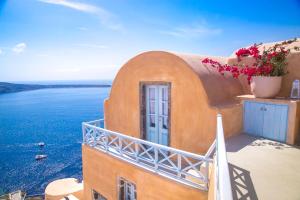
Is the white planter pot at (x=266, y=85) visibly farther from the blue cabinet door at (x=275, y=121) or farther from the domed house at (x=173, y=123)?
the blue cabinet door at (x=275, y=121)

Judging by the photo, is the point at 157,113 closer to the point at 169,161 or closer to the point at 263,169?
the point at 169,161

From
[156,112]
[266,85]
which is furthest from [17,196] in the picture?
[266,85]

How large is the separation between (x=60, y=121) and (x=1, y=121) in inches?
734

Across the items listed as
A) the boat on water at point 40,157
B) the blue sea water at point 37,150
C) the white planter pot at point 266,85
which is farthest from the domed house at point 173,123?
the boat on water at point 40,157

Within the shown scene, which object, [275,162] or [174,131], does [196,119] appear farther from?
[275,162]

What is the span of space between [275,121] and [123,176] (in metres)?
5.18

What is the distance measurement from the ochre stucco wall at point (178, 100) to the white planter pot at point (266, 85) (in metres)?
0.89

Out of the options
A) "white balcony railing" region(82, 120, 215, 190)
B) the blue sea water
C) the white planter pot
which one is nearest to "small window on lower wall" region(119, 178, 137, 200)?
"white balcony railing" region(82, 120, 215, 190)

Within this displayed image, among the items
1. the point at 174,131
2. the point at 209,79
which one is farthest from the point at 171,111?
the point at 209,79

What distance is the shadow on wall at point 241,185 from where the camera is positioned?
2989 mm

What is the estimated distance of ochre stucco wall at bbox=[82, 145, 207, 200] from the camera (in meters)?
5.43

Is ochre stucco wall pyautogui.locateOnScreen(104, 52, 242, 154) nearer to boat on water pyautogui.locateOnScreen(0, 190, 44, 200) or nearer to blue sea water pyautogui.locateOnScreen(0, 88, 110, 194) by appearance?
boat on water pyautogui.locateOnScreen(0, 190, 44, 200)

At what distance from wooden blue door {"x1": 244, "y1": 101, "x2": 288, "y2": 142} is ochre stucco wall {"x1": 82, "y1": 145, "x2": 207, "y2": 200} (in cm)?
296

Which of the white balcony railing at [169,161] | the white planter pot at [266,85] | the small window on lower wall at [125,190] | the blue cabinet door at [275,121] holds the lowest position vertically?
the small window on lower wall at [125,190]
